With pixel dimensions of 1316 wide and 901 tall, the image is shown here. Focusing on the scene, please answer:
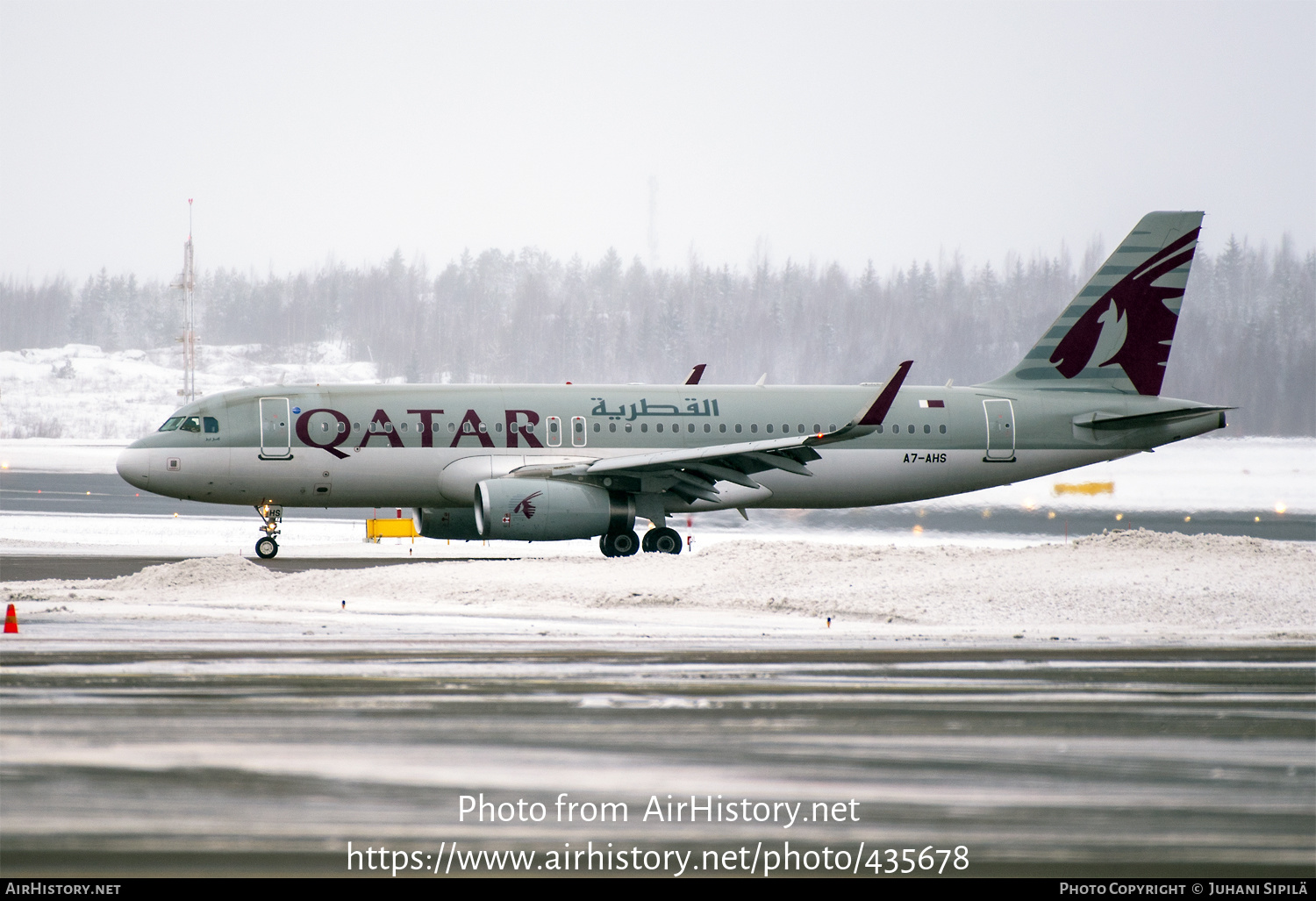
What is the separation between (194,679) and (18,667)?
2.08 metres

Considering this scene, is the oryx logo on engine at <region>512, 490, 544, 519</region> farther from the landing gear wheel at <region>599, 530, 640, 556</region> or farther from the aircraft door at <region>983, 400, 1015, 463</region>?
the aircraft door at <region>983, 400, 1015, 463</region>

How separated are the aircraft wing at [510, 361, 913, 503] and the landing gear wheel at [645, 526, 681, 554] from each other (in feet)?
2.83

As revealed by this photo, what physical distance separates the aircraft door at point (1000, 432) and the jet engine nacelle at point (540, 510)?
382 inches

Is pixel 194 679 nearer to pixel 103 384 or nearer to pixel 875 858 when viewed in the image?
pixel 875 858

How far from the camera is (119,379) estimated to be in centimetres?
13312

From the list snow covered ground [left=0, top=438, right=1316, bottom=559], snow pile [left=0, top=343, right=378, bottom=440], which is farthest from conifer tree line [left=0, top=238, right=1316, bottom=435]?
snow covered ground [left=0, top=438, right=1316, bottom=559]

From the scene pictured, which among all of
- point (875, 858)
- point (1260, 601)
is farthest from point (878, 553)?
point (875, 858)

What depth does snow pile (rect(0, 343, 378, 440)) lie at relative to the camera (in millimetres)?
109812

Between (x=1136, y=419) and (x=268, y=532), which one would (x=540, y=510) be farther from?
Answer: (x=1136, y=419)

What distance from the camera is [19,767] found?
31.7ft

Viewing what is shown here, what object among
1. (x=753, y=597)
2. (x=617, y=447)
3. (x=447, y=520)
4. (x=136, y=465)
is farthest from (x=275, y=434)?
(x=753, y=597)

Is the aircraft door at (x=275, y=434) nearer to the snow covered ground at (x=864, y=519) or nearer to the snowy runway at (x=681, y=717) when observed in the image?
the snow covered ground at (x=864, y=519)

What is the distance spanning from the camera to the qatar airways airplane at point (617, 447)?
28438mm

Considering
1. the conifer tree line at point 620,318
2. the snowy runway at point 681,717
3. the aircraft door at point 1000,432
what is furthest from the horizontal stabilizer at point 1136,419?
the conifer tree line at point 620,318
